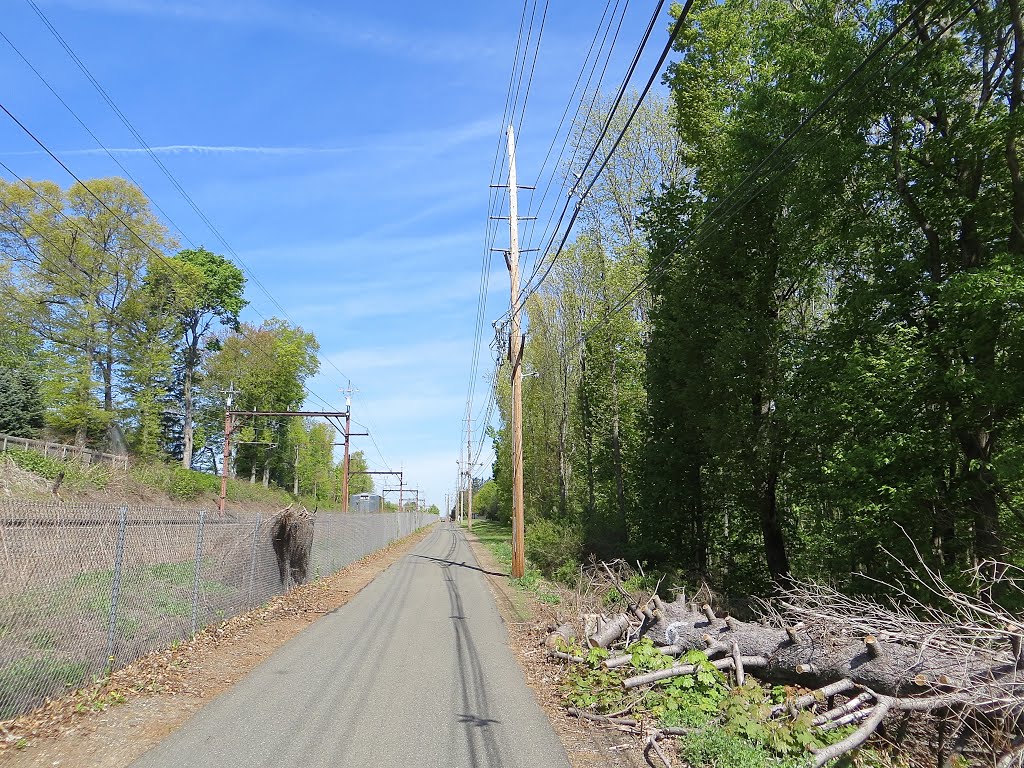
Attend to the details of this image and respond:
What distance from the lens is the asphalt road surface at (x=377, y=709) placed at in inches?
228

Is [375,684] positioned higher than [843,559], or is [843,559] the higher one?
[843,559]

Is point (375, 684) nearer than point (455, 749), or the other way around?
point (455, 749)

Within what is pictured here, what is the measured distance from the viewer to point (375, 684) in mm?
8266

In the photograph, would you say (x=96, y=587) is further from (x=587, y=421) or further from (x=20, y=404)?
(x=20, y=404)

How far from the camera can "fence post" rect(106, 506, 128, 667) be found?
7.65 metres

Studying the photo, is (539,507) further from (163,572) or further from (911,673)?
(911,673)

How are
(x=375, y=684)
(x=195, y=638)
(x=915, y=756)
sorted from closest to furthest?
(x=915, y=756), (x=375, y=684), (x=195, y=638)

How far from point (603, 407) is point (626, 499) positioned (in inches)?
151

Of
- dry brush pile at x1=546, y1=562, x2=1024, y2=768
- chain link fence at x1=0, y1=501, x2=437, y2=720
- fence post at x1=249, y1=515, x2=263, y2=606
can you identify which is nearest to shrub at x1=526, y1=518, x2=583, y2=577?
fence post at x1=249, y1=515, x2=263, y2=606

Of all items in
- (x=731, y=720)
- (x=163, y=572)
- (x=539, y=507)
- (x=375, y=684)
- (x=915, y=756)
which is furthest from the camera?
(x=539, y=507)

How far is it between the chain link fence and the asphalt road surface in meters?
1.37

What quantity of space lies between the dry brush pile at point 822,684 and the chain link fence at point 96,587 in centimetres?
514

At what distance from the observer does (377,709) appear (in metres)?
7.20

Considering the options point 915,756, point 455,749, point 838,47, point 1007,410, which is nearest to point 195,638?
point 455,749
